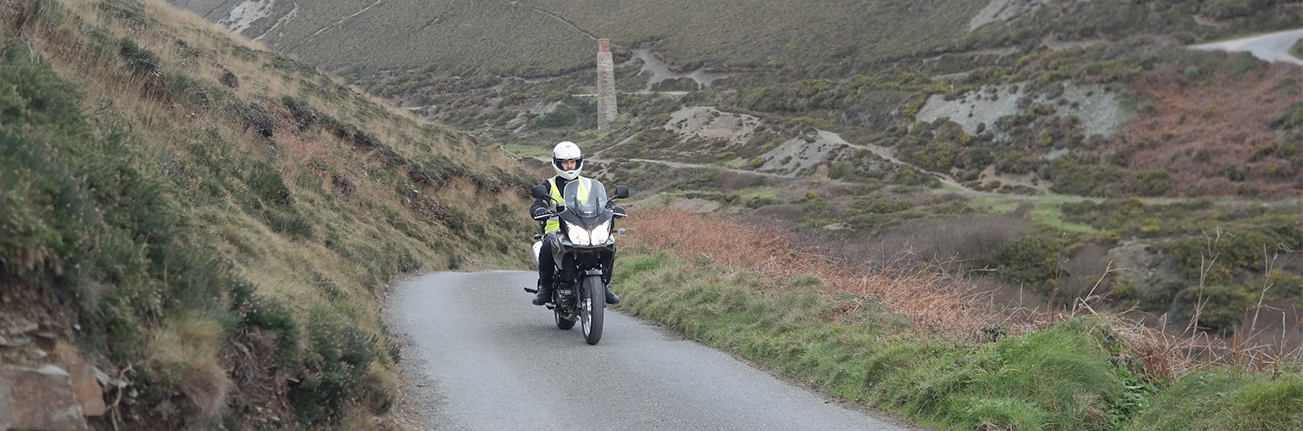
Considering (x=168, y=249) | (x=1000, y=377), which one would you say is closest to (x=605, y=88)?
(x=1000, y=377)

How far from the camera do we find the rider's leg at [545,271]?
1109cm

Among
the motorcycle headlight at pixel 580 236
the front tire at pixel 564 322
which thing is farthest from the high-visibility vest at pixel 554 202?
the front tire at pixel 564 322

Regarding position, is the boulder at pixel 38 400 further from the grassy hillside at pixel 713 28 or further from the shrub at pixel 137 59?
the grassy hillside at pixel 713 28

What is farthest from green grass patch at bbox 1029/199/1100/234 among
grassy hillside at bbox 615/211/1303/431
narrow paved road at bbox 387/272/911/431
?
narrow paved road at bbox 387/272/911/431

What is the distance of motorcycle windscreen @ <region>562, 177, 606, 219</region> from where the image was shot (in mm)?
10508

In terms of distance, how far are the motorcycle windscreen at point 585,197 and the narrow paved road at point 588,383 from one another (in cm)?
124

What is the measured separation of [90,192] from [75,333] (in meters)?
1.19

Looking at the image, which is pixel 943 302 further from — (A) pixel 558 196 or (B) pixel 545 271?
(B) pixel 545 271

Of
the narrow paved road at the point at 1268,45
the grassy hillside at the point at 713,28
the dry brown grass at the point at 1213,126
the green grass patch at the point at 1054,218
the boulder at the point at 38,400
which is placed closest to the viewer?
the boulder at the point at 38,400

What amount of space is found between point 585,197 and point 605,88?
75827 millimetres

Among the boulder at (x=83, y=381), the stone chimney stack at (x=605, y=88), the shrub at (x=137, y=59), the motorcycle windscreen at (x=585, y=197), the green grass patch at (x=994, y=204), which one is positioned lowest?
the stone chimney stack at (x=605, y=88)

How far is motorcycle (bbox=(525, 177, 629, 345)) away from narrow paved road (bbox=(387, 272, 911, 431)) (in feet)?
1.10

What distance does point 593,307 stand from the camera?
10.3 meters

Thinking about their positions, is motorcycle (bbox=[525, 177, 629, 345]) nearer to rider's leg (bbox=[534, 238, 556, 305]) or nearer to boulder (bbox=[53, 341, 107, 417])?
rider's leg (bbox=[534, 238, 556, 305])
